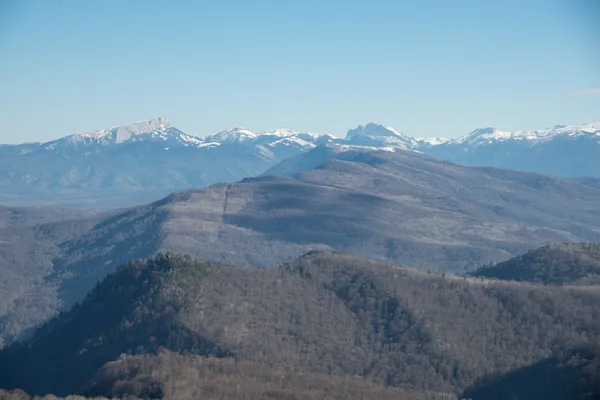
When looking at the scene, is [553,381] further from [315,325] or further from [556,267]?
[556,267]

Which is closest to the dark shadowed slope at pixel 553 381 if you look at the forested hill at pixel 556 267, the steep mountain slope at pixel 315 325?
the steep mountain slope at pixel 315 325

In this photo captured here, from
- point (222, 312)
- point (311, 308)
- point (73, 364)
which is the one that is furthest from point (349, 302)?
point (73, 364)

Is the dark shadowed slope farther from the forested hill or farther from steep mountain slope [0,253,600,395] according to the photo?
the forested hill

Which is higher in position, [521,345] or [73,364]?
[521,345]

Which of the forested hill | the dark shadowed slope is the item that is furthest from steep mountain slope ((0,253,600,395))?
the forested hill

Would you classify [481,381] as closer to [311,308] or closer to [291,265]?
[311,308]

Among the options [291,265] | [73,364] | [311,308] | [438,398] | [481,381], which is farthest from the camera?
[291,265]

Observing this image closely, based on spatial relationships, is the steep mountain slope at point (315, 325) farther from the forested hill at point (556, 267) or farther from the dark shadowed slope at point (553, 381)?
the forested hill at point (556, 267)
